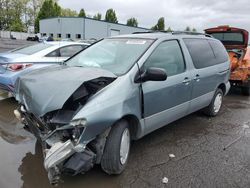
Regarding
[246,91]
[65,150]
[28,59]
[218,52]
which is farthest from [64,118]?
[246,91]

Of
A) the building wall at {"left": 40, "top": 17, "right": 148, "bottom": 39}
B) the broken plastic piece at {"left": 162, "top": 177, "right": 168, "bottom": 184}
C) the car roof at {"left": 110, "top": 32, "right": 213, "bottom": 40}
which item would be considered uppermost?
the building wall at {"left": 40, "top": 17, "right": 148, "bottom": 39}

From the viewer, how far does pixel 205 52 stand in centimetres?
505

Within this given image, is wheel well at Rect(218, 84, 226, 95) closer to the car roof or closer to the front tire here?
the car roof

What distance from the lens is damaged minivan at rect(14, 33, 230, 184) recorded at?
2598mm

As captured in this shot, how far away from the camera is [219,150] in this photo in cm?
403

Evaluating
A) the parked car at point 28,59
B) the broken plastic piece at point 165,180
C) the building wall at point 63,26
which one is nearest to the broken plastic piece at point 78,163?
the broken plastic piece at point 165,180

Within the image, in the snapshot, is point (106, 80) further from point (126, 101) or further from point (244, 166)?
point (244, 166)

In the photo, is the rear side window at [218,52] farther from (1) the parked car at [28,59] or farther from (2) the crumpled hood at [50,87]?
(1) the parked car at [28,59]

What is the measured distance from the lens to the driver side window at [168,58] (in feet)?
12.1

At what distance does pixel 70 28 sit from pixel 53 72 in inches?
1639

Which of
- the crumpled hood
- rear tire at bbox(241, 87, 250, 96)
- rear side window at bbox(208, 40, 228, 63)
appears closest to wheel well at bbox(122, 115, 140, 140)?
the crumpled hood

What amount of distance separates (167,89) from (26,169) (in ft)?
7.24

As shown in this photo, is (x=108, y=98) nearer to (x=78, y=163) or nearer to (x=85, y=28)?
(x=78, y=163)

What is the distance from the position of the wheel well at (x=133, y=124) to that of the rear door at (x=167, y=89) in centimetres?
17
